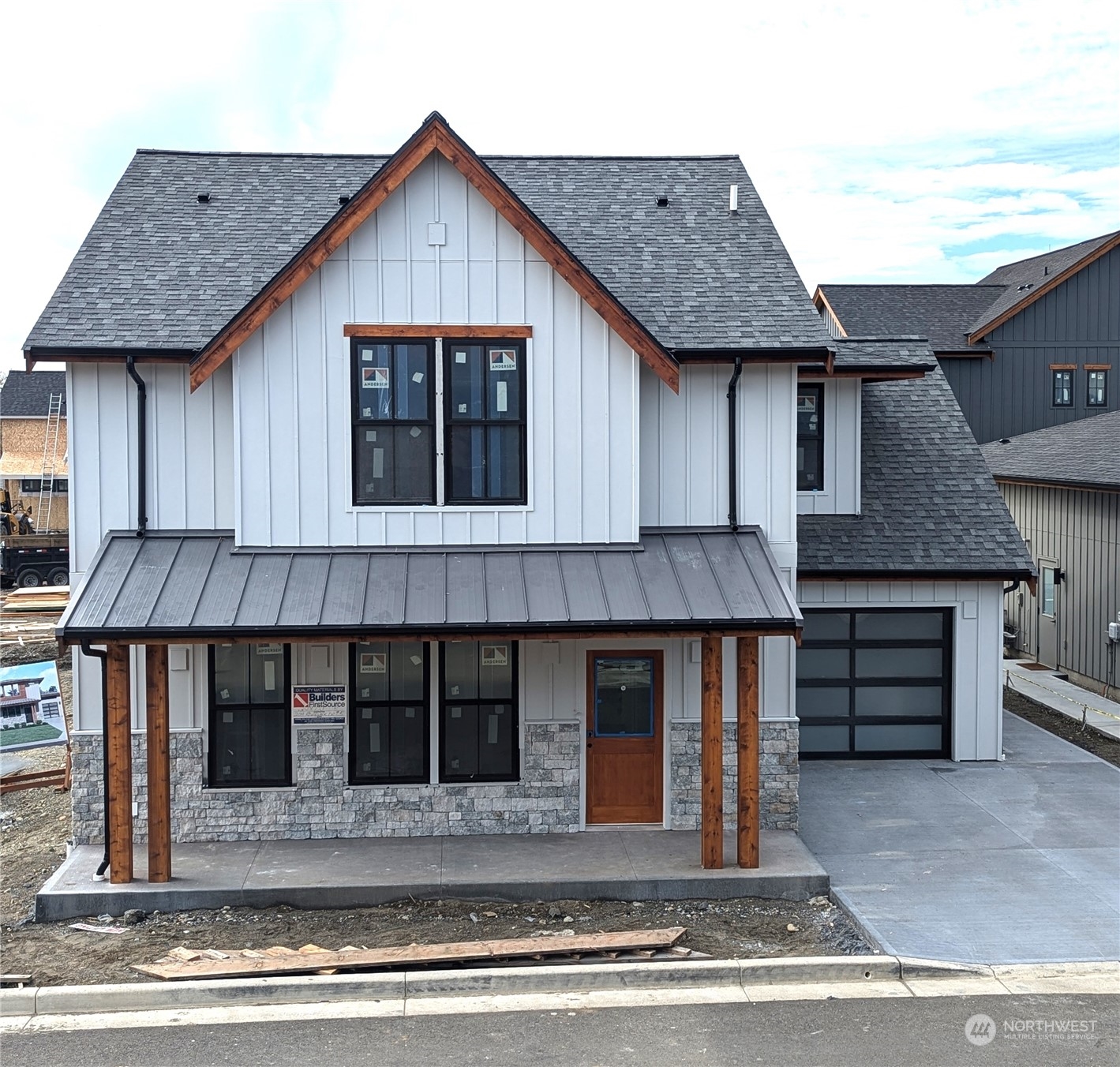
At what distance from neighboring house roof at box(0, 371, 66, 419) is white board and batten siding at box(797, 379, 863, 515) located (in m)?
43.2

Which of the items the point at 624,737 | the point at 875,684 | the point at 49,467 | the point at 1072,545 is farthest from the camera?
the point at 49,467

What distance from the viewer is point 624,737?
39.0 ft

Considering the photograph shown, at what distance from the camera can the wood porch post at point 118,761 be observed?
10.2 metres

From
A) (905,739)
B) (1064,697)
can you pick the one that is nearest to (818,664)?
(905,739)

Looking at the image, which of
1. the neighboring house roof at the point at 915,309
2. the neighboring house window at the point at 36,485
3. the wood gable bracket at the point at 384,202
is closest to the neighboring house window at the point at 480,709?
the wood gable bracket at the point at 384,202

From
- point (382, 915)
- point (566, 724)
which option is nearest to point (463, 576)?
point (566, 724)

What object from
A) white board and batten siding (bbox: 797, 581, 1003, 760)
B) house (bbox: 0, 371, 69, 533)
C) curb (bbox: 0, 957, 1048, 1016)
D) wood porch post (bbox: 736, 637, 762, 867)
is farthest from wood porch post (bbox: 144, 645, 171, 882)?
house (bbox: 0, 371, 69, 533)

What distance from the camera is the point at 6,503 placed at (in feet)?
135

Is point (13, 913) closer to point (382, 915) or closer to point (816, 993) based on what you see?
point (382, 915)

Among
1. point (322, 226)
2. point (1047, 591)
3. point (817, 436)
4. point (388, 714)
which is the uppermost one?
point (322, 226)

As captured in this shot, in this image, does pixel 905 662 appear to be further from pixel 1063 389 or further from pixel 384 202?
pixel 1063 389

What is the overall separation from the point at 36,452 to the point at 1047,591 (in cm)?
4336

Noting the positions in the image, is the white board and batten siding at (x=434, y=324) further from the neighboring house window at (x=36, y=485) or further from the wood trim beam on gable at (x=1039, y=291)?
the neighboring house window at (x=36, y=485)

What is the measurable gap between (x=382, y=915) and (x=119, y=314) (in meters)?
6.45
